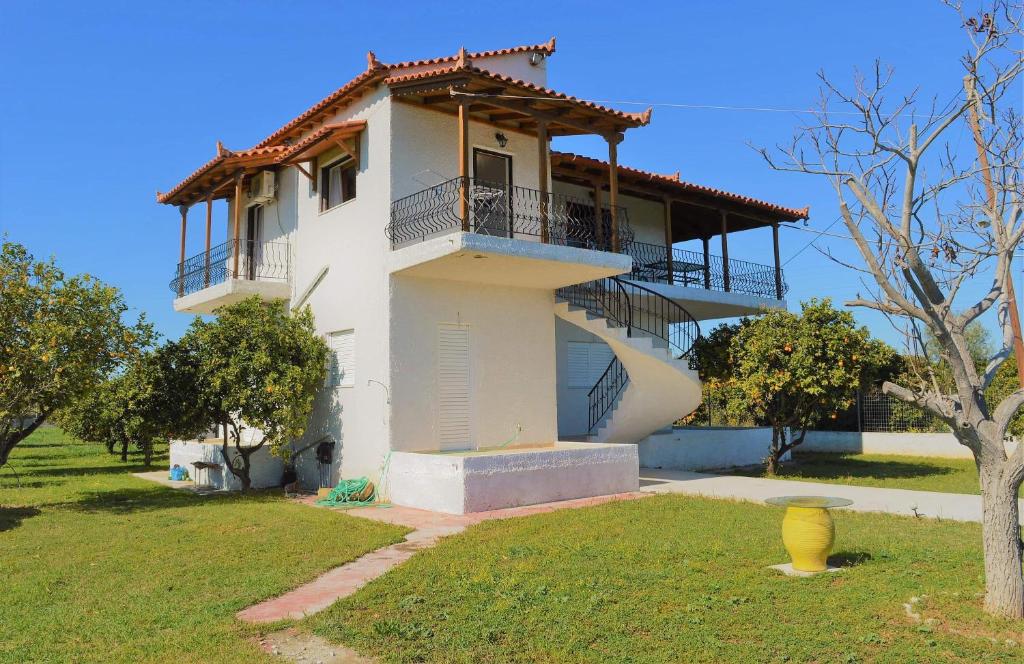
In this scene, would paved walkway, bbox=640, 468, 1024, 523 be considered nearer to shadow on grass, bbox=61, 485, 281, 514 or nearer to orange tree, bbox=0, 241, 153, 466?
shadow on grass, bbox=61, 485, 281, 514

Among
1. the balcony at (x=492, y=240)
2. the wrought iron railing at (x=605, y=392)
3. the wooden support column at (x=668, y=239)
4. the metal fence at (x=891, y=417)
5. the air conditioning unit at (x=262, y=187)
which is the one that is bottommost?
the metal fence at (x=891, y=417)

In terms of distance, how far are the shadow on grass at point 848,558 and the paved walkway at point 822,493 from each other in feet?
9.35

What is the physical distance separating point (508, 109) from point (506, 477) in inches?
237

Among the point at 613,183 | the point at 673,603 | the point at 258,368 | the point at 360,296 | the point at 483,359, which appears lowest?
the point at 673,603

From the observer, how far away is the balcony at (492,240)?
11625 mm

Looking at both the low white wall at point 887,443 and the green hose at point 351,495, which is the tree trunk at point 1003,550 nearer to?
the green hose at point 351,495

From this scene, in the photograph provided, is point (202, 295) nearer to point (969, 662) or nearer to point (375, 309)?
point (375, 309)

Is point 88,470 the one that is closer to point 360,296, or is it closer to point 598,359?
point 360,296

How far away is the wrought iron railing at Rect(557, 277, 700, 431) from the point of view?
50.8 feet

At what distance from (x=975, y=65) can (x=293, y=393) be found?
34.0 ft

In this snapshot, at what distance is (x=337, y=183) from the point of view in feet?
48.4

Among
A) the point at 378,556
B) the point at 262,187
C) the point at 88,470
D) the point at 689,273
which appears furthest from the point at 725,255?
the point at 88,470

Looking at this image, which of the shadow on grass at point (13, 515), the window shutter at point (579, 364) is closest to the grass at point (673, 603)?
the shadow on grass at point (13, 515)

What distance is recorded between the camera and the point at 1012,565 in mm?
5781
